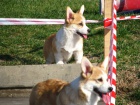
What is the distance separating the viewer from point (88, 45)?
10.8 meters

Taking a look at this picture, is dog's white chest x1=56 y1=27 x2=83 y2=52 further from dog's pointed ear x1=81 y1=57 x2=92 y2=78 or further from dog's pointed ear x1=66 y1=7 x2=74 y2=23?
dog's pointed ear x1=81 y1=57 x2=92 y2=78

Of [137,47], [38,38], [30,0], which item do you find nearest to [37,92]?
[137,47]

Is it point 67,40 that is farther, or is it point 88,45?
point 88,45

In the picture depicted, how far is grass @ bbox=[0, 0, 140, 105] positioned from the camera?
8266mm

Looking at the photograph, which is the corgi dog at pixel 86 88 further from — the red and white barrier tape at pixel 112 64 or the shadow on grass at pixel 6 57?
the shadow on grass at pixel 6 57

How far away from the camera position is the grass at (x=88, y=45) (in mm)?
8266

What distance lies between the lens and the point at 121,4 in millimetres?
13359

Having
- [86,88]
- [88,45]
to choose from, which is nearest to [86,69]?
[86,88]

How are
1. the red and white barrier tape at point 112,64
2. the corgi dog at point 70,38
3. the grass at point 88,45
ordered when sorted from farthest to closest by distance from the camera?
the corgi dog at point 70,38, the grass at point 88,45, the red and white barrier tape at point 112,64

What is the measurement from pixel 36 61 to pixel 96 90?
13.2ft

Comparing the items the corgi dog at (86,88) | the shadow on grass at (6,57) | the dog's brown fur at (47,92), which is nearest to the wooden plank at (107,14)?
the dog's brown fur at (47,92)

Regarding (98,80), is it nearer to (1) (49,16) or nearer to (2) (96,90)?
(2) (96,90)

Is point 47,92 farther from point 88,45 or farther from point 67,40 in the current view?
point 88,45

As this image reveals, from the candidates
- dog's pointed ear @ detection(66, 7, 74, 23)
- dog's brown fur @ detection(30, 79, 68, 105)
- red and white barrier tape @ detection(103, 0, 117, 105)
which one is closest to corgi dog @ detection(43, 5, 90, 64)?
dog's pointed ear @ detection(66, 7, 74, 23)
